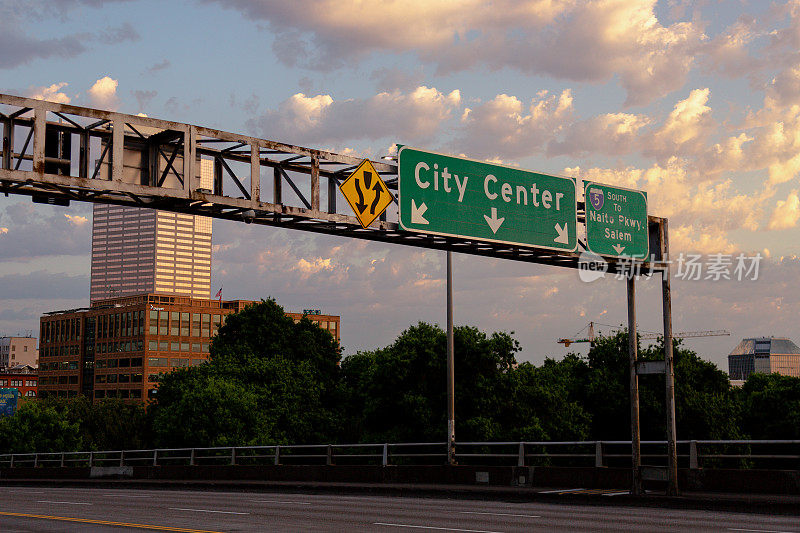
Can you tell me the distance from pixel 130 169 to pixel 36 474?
3350cm

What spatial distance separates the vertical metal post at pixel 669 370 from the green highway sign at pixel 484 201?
3301mm

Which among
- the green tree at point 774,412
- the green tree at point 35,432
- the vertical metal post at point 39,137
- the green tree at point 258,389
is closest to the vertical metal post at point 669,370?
the vertical metal post at point 39,137

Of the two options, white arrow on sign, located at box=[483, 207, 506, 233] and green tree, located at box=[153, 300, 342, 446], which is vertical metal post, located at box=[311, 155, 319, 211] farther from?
green tree, located at box=[153, 300, 342, 446]

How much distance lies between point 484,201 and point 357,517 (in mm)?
7100

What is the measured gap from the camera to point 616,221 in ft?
71.6

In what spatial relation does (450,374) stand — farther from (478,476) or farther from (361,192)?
(361,192)

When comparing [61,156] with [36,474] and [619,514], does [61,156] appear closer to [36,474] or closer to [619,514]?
[619,514]

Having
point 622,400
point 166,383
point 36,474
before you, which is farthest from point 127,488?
point 166,383

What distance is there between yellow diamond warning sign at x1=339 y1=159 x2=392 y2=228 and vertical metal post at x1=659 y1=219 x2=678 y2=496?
8033 mm

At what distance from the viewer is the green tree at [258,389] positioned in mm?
59250

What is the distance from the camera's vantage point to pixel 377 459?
55625mm

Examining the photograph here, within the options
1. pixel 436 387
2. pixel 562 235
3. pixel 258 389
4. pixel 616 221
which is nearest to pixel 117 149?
pixel 562 235

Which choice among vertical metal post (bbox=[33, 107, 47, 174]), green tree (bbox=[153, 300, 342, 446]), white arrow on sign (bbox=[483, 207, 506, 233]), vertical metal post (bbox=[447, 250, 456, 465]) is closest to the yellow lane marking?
vertical metal post (bbox=[33, 107, 47, 174])

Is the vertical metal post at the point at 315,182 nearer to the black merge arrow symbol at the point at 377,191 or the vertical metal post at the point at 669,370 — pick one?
the black merge arrow symbol at the point at 377,191
